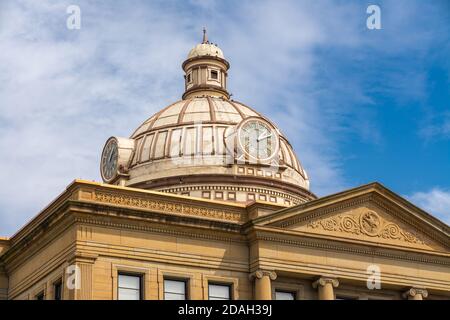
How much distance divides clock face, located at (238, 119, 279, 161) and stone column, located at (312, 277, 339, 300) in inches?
773

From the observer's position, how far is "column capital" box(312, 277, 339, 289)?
2164 inches

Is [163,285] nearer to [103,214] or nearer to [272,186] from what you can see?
[103,214]

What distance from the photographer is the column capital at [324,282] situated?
55.0 m

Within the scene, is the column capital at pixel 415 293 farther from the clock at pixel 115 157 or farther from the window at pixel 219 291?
the clock at pixel 115 157

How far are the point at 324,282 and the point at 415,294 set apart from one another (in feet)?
17.7

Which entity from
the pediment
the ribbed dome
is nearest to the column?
the pediment

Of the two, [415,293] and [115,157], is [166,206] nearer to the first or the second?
[415,293]

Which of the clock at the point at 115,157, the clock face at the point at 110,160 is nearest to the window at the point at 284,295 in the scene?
the clock at the point at 115,157

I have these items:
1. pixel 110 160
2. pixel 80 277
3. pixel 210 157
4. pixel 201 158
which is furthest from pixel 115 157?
pixel 80 277

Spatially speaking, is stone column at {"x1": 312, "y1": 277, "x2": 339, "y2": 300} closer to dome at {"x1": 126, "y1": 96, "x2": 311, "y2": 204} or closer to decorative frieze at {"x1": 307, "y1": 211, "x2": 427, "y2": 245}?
decorative frieze at {"x1": 307, "y1": 211, "x2": 427, "y2": 245}
